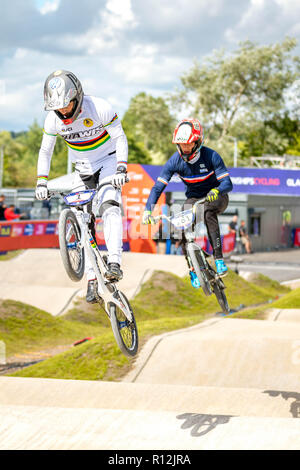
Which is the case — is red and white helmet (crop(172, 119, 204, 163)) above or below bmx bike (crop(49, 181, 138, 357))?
above

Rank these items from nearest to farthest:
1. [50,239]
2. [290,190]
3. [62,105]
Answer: [62,105] → [290,190] → [50,239]

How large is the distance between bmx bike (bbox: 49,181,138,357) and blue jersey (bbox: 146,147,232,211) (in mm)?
934

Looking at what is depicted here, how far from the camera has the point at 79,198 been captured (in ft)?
37.4

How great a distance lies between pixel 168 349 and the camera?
33156mm

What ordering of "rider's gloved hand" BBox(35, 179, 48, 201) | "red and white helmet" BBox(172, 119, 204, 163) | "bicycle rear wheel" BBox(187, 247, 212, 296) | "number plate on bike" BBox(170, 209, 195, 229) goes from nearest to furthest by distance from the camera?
"red and white helmet" BBox(172, 119, 204, 163) → "rider's gloved hand" BBox(35, 179, 48, 201) → "number plate on bike" BBox(170, 209, 195, 229) → "bicycle rear wheel" BBox(187, 247, 212, 296)

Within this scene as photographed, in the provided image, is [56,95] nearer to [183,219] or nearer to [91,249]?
[91,249]

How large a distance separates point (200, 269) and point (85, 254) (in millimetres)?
2278

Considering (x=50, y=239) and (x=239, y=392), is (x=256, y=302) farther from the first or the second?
(x=239, y=392)

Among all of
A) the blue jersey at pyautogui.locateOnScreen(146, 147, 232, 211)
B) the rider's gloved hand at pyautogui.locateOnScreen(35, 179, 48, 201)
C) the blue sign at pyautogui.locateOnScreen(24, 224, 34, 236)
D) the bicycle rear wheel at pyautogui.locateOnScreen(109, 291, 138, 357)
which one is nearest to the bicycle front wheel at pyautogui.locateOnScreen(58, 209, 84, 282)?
the rider's gloved hand at pyautogui.locateOnScreen(35, 179, 48, 201)

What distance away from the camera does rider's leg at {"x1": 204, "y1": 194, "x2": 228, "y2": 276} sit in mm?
12055

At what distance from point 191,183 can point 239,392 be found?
15.1 meters

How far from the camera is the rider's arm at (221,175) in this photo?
11.7 m

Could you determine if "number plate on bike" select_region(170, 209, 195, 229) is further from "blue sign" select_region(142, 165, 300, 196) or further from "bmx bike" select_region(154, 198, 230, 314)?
"blue sign" select_region(142, 165, 300, 196)
